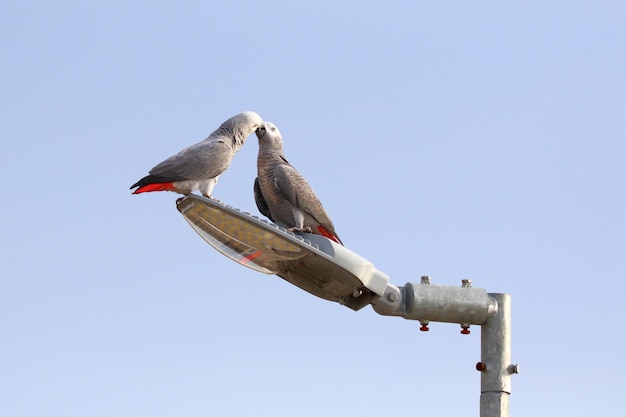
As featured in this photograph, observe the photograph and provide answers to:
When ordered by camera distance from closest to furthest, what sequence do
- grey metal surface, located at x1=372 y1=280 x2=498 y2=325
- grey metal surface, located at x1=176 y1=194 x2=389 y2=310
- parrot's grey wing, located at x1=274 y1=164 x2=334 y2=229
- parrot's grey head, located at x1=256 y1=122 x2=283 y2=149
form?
grey metal surface, located at x1=176 y1=194 x2=389 y2=310 → grey metal surface, located at x1=372 y1=280 x2=498 y2=325 → parrot's grey wing, located at x1=274 y1=164 x2=334 y2=229 → parrot's grey head, located at x1=256 y1=122 x2=283 y2=149

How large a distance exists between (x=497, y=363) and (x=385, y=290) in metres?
0.64

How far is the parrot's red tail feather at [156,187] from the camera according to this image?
5773 mm

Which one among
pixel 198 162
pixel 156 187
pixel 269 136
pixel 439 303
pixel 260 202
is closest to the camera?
pixel 439 303

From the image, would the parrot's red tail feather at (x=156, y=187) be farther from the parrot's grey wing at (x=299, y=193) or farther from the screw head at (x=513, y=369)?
the screw head at (x=513, y=369)

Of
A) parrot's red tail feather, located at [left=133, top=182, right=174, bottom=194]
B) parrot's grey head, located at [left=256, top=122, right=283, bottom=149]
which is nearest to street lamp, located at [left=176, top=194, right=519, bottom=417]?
parrot's red tail feather, located at [left=133, top=182, right=174, bottom=194]

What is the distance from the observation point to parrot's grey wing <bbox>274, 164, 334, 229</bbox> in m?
6.56

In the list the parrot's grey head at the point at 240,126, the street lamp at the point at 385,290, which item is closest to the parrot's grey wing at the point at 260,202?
the parrot's grey head at the point at 240,126

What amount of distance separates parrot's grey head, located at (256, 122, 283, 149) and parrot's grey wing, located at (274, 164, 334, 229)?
10.8 inches

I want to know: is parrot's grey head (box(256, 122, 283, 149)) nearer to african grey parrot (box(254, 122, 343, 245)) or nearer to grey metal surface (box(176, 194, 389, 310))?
african grey parrot (box(254, 122, 343, 245))

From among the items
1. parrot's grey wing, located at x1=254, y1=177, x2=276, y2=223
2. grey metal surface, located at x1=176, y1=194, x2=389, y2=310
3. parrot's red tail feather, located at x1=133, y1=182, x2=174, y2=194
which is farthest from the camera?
parrot's grey wing, located at x1=254, y1=177, x2=276, y2=223

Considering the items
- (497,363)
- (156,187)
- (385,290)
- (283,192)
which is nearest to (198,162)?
(156,187)

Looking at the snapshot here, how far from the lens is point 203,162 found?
602 cm

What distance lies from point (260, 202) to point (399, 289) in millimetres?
3387

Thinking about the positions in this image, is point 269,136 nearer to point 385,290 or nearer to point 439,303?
point 385,290
